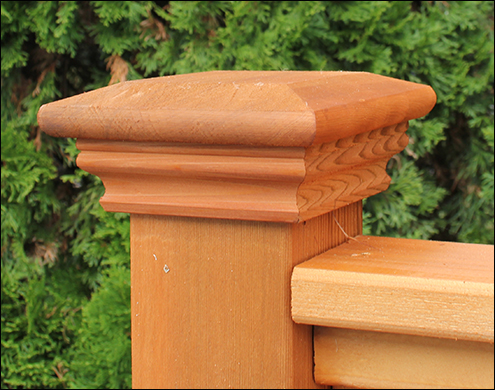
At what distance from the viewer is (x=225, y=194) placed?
662 mm

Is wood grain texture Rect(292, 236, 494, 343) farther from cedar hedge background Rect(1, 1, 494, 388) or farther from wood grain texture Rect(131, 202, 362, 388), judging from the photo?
cedar hedge background Rect(1, 1, 494, 388)

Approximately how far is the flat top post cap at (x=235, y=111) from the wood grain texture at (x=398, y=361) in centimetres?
26

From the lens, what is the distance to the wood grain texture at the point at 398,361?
0.63 meters

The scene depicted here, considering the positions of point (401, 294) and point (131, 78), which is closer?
point (401, 294)

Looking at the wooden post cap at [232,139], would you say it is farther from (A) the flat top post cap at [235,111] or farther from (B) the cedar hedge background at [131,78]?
(B) the cedar hedge background at [131,78]

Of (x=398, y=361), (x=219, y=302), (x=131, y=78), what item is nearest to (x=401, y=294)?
(x=398, y=361)

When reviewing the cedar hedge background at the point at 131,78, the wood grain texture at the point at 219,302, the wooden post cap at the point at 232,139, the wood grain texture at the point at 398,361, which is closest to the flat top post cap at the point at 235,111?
the wooden post cap at the point at 232,139

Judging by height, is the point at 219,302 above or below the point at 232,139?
below

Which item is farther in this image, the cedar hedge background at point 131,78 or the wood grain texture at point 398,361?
the cedar hedge background at point 131,78

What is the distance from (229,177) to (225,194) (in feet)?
0.10

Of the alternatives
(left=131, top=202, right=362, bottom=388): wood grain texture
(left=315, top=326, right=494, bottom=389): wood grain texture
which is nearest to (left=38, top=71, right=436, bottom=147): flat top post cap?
(left=131, top=202, right=362, bottom=388): wood grain texture

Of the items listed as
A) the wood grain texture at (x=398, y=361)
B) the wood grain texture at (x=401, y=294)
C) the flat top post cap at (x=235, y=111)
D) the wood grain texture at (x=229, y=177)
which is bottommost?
the wood grain texture at (x=398, y=361)

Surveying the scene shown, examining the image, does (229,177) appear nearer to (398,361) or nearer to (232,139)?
(232,139)

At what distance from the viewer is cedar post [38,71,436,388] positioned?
0.61 m
